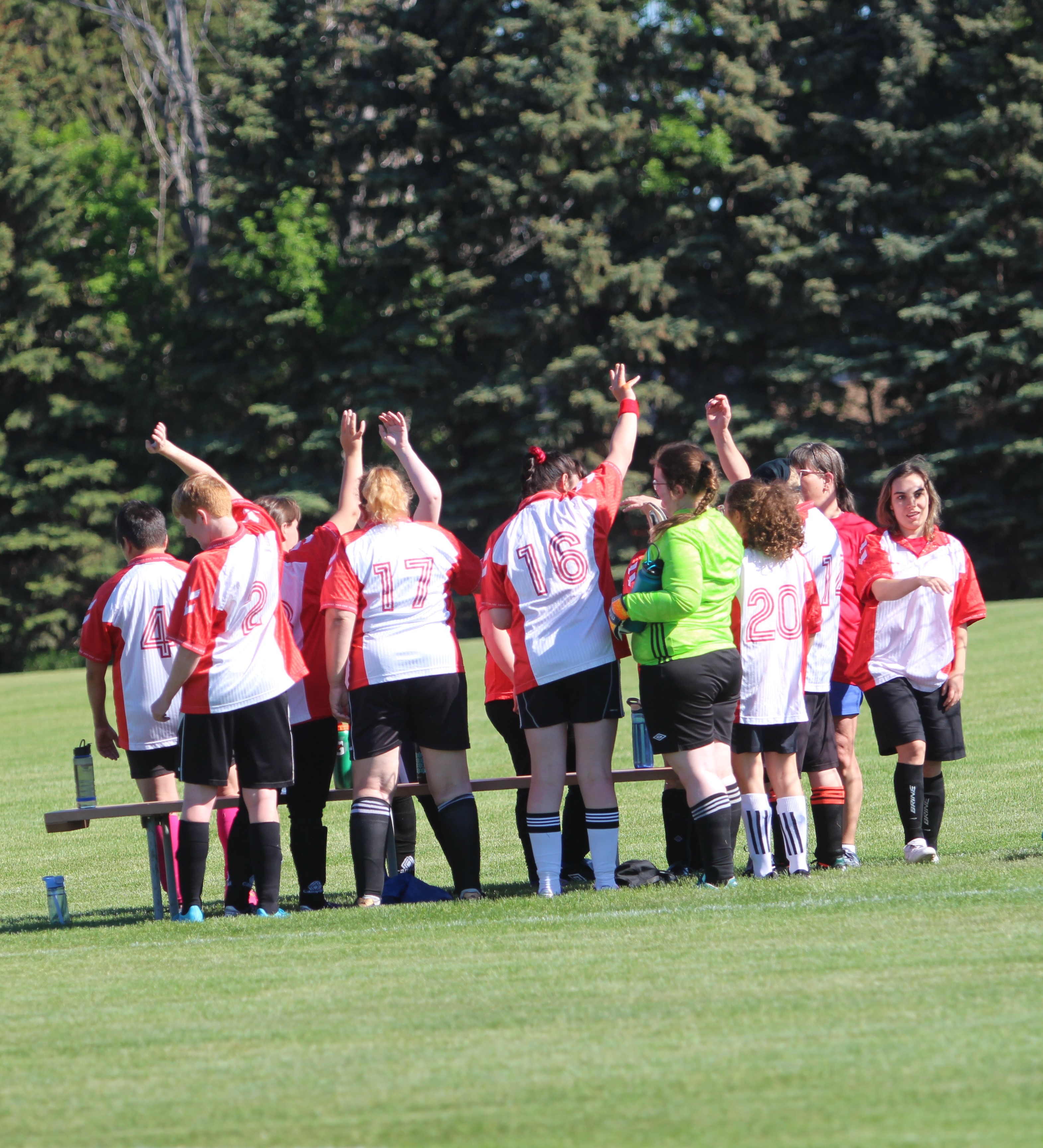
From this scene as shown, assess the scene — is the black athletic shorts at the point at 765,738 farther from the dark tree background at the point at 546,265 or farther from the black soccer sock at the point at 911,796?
the dark tree background at the point at 546,265

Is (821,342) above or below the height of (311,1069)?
above

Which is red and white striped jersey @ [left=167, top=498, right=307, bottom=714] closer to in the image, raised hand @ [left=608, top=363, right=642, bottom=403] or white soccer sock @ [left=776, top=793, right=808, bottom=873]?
raised hand @ [left=608, top=363, right=642, bottom=403]

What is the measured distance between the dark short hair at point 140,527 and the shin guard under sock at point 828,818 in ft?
11.7

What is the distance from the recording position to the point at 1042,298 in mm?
38594

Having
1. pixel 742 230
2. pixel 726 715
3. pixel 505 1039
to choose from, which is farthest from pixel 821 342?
pixel 505 1039

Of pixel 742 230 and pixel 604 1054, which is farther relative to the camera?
pixel 742 230

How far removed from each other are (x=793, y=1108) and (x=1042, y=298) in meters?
38.3

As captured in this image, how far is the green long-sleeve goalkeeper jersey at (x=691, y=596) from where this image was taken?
6371mm

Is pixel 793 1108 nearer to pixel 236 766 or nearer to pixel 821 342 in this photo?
pixel 236 766

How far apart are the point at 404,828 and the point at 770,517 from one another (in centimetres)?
276

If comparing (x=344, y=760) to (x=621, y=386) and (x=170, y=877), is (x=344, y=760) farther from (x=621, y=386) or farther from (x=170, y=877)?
(x=621, y=386)

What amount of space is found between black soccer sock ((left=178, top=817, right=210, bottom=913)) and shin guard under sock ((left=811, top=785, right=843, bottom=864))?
9.55ft

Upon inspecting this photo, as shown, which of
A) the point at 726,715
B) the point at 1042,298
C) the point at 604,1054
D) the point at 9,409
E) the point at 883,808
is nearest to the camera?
the point at 604,1054

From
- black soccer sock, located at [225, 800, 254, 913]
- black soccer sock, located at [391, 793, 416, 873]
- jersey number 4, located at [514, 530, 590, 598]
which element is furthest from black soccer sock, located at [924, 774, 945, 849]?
black soccer sock, located at [225, 800, 254, 913]
